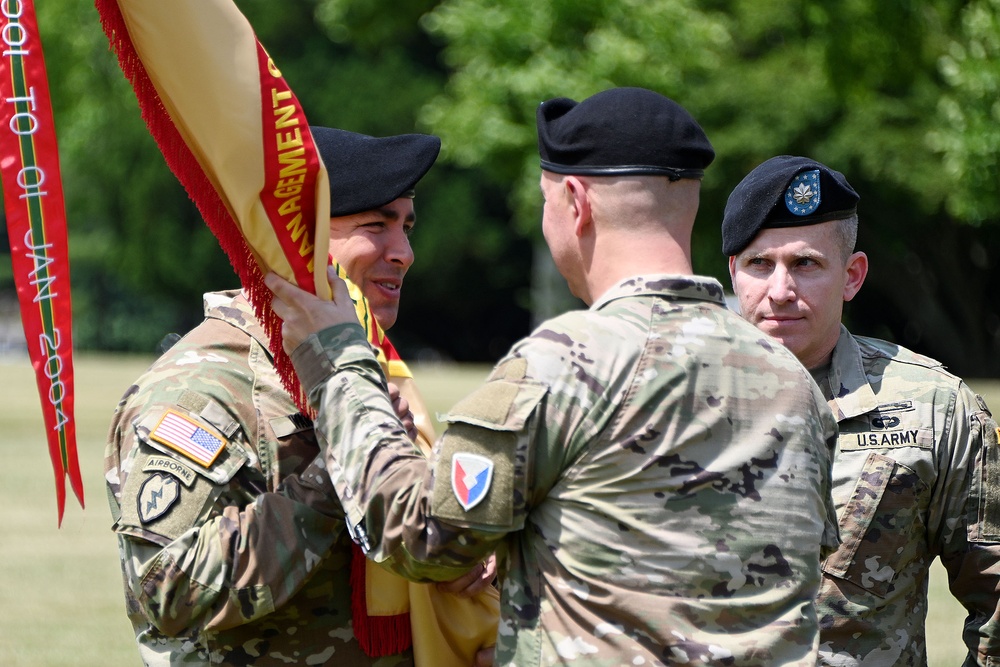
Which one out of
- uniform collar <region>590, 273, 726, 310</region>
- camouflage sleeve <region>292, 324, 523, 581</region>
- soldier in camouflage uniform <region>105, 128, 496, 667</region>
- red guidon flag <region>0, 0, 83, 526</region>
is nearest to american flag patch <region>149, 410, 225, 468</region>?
soldier in camouflage uniform <region>105, 128, 496, 667</region>

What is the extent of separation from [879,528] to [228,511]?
72.3 inches

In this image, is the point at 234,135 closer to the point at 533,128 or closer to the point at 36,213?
the point at 36,213

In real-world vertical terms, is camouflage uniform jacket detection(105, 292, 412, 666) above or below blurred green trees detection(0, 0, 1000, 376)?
above

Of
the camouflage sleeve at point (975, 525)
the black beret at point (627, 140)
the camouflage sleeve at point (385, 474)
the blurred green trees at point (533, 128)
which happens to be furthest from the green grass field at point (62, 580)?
the blurred green trees at point (533, 128)

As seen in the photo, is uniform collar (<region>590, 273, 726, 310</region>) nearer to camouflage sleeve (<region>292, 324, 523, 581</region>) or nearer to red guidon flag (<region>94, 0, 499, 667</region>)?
camouflage sleeve (<region>292, 324, 523, 581</region>)

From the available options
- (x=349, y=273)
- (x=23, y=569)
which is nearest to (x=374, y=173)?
(x=349, y=273)

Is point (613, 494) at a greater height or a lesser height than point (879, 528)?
greater

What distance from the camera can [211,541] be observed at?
2.79 metres

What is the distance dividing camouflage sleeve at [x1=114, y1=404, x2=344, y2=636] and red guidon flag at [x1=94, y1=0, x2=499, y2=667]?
26 cm

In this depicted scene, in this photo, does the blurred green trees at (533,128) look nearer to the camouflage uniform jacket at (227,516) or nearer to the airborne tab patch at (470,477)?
the camouflage uniform jacket at (227,516)

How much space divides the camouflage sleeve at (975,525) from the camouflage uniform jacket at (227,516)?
160 cm

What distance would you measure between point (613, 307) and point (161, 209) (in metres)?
40.3

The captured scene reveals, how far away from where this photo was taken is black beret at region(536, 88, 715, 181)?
2.65m

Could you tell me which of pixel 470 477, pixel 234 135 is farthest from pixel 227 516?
pixel 234 135
